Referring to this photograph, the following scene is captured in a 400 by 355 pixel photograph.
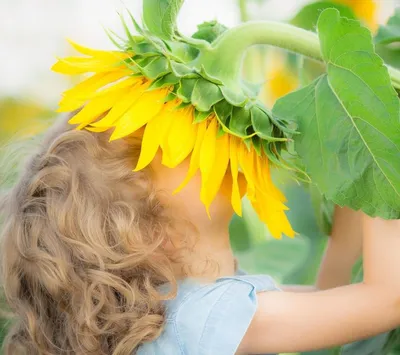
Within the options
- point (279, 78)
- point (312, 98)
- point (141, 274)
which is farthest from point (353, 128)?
point (279, 78)

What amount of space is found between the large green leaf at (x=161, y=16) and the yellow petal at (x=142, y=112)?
5 centimetres

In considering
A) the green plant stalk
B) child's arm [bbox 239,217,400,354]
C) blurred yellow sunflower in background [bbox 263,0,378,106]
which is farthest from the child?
blurred yellow sunflower in background [bbox 263,0,378,106]

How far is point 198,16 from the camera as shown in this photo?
2.79 feet

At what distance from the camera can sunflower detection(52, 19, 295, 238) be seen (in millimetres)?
621

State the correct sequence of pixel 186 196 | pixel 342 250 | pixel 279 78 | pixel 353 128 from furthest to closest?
pixel 279 78 < pixel 342 250 < pixel 186 196 < pixel 353 128

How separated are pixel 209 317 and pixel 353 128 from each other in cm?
21

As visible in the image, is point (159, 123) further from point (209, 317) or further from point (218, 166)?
point (209, 317)

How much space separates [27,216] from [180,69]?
256 mm

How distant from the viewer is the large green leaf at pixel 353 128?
573 millimetres

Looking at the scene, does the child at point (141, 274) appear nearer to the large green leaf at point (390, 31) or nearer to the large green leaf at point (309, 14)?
the large green leaf at point (390, 31)

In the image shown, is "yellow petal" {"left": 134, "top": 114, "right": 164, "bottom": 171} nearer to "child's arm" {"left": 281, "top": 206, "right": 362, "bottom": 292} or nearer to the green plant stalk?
the green plant stalk

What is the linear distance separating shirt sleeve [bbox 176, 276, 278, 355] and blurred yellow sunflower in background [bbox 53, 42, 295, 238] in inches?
3.5

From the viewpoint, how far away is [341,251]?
2.94 ft

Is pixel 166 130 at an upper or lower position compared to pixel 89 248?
upper
